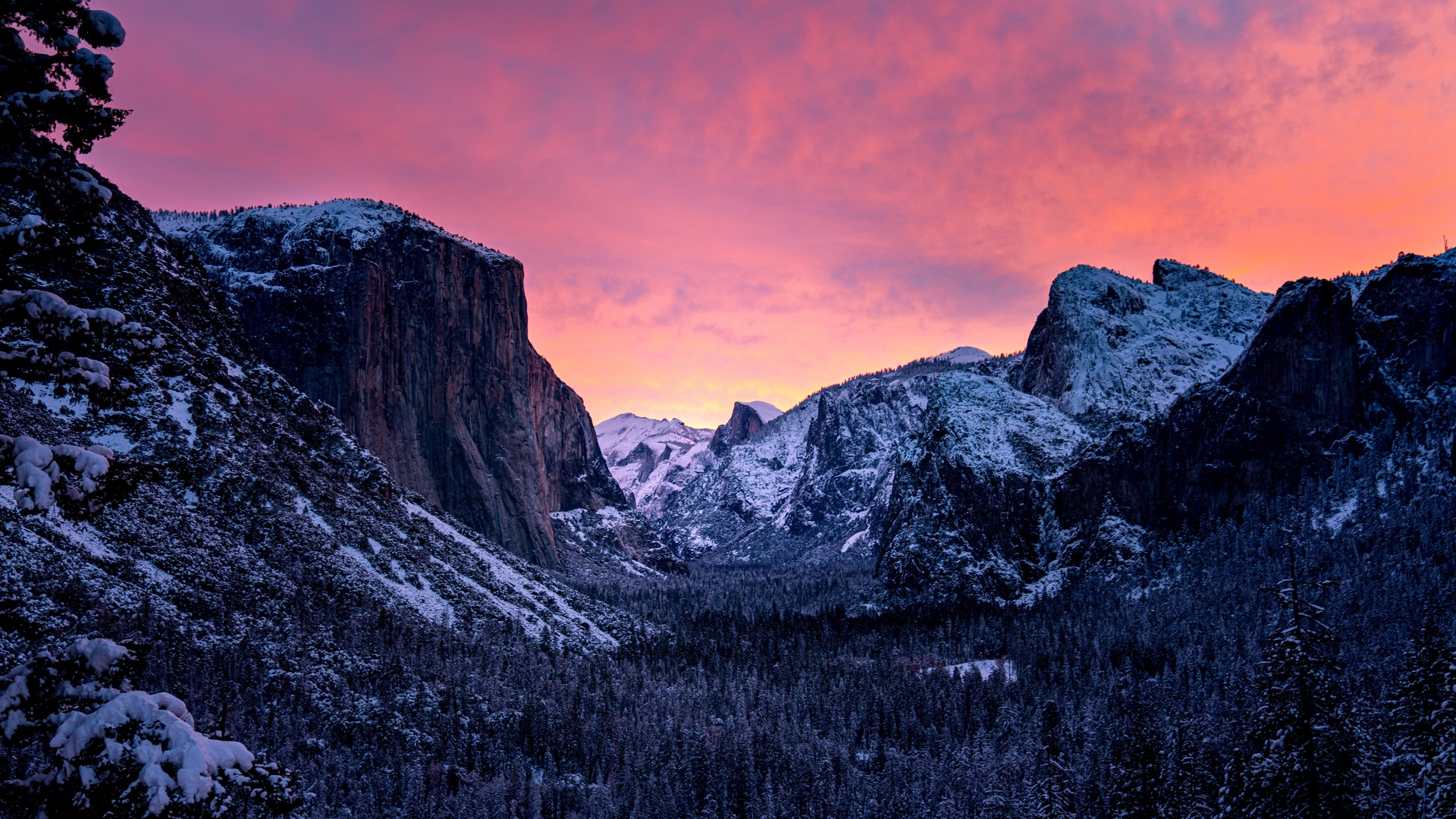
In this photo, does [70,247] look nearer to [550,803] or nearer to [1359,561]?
[550,803]

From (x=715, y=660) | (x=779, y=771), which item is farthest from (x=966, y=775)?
(x=715, y=660)

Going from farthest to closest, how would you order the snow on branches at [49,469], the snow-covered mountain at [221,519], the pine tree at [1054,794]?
the snow-covered mountain at [221,519], the pine tree at [1054,794], the snow on branches at [49,469]

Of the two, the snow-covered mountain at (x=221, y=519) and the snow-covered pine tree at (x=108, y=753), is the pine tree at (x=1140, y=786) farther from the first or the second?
the snow-covered mountain at (x=221, y=519)

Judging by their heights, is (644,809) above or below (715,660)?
below

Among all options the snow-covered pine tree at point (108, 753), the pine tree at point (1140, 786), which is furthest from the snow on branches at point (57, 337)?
the pine tree at point (1140, 786)

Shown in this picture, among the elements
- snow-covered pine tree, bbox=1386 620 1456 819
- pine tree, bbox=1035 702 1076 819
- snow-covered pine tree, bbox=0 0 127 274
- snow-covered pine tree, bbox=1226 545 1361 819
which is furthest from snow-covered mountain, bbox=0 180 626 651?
snow-covered pine tree, bbox=1386 620 1456 819
